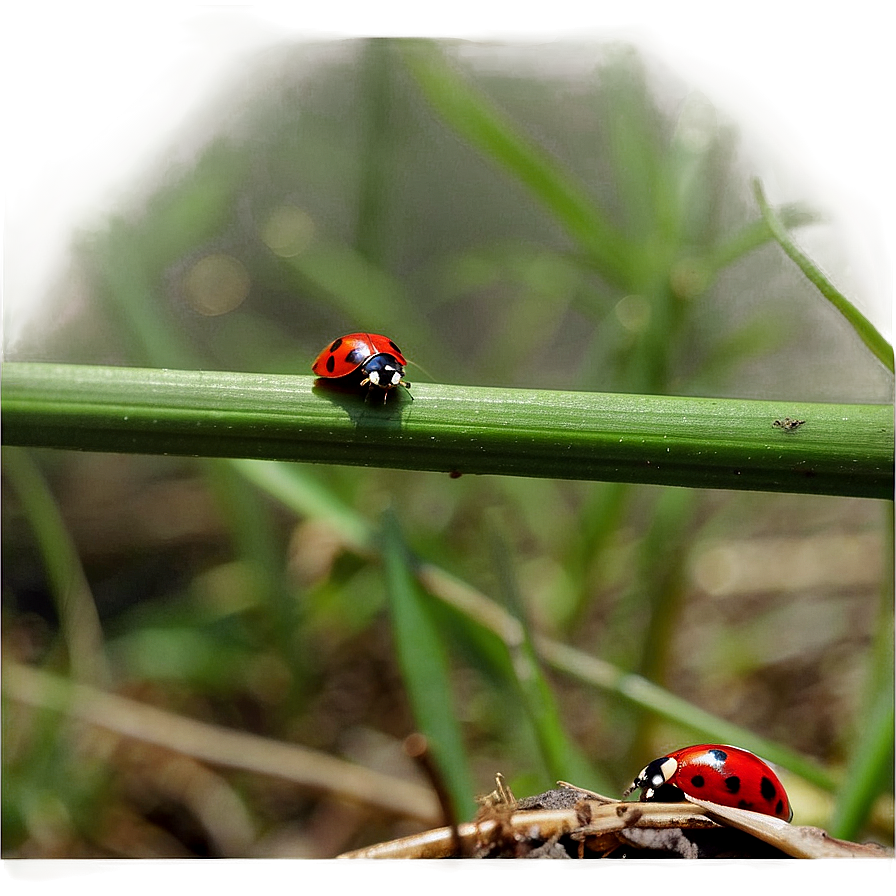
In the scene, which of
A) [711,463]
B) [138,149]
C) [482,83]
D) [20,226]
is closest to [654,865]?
[711,463]

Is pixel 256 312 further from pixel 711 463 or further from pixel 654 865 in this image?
pixel 654 865

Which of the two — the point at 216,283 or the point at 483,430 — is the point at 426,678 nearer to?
the point at 483,430

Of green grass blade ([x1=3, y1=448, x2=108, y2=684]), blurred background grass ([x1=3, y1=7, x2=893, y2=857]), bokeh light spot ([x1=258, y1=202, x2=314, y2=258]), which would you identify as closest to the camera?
blurred background grass ([x1=3, y1=7, x2=893, y2=857])

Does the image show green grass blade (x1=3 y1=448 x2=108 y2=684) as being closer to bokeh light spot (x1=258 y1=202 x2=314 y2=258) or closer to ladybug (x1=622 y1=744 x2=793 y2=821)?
bokeh light spot (x1=258 y1=202 x2=314 y2=258)

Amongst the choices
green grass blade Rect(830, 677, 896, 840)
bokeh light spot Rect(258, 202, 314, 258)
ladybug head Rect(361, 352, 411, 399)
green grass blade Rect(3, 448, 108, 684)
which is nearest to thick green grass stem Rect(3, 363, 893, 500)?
ladybug head Rect(361, 352, 411, 399)

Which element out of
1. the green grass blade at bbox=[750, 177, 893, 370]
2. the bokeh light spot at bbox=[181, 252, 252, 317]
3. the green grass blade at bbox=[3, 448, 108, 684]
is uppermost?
the bokeh light spot at bbox=[181, 252, 252, 317]

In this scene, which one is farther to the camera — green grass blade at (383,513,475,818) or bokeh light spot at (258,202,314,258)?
bokeh light spot at (258,202,314,258)
